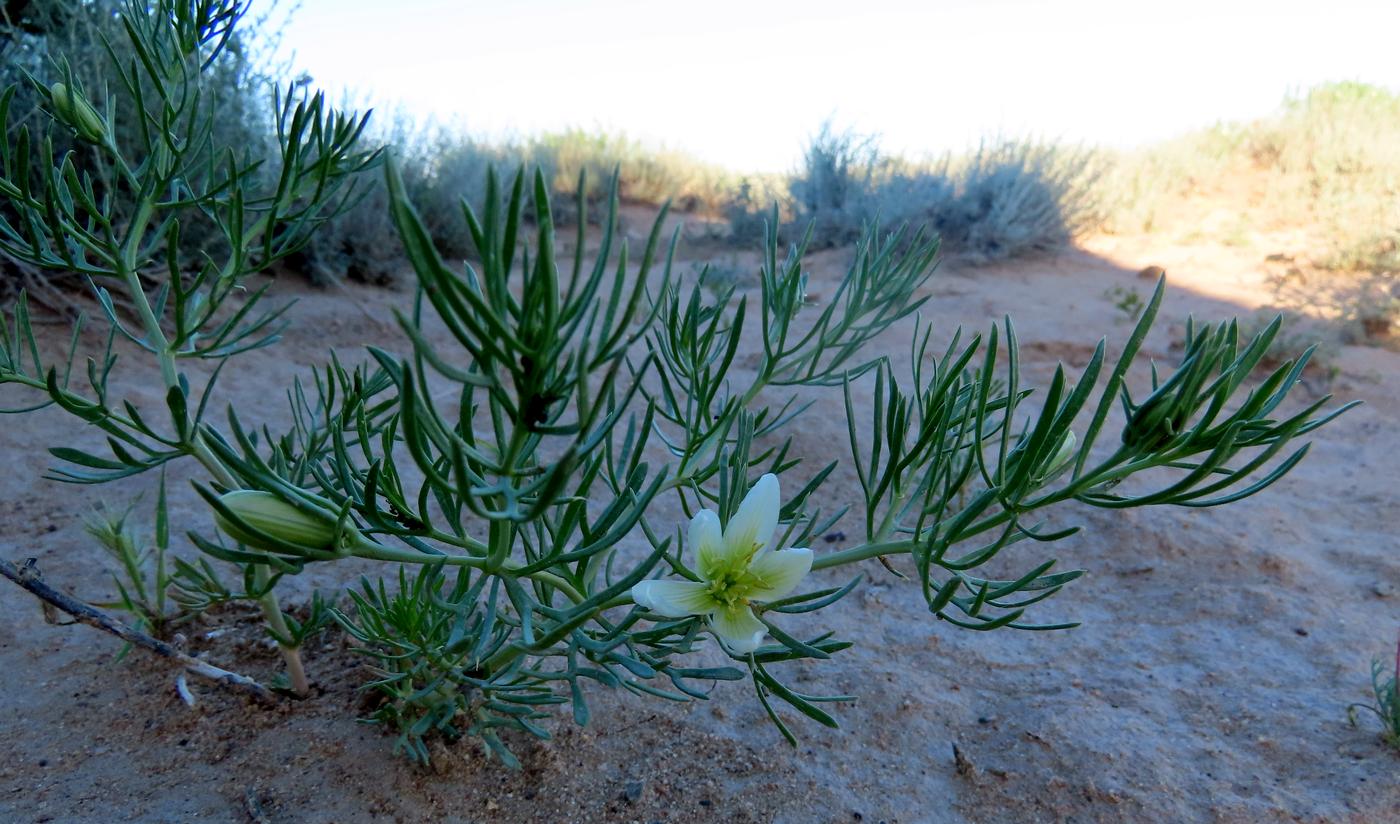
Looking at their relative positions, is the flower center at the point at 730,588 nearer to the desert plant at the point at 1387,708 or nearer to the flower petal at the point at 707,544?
the flower petal at the point at 707,544

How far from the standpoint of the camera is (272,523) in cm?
74

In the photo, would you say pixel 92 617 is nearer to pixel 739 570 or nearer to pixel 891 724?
pixel 739 570

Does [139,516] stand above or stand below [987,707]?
above

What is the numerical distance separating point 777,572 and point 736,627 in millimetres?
68

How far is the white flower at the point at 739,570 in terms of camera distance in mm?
890

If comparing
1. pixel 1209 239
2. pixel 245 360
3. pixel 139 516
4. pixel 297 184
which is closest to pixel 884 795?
pixel 297 184

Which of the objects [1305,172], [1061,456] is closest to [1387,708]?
[1061,456]

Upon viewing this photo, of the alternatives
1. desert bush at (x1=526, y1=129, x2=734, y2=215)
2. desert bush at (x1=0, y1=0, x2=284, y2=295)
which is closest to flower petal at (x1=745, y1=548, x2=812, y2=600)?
desert bush at (x1=0, y1=0, x2=284, y2=295)

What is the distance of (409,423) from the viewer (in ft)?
2.06

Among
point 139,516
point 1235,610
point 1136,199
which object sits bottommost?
point 1235,610

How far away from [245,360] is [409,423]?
3317 millimetres

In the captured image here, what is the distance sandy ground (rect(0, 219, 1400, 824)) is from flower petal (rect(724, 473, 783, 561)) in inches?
17.0

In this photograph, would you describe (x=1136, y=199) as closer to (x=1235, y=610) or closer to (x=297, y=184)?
(x=1235, y=610)

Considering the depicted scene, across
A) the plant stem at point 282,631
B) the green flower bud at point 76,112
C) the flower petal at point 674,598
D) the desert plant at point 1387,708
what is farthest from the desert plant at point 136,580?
the desert plant at point 1387,708
